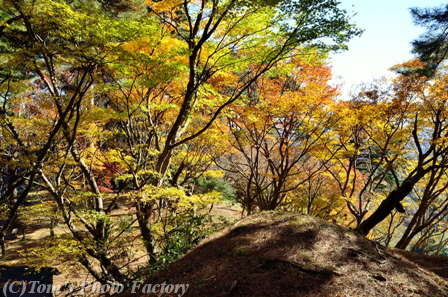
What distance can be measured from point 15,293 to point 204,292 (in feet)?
21.8

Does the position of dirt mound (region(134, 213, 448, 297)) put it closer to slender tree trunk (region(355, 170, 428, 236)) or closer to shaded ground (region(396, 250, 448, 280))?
shaded ground (region(396, 250, 448, 280))

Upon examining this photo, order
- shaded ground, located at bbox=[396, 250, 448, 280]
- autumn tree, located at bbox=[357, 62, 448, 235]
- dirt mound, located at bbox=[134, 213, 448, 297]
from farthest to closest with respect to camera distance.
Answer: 1. autumn tree, located at bbox=[357, 62, 448, 235]
2. shaded ground, located at bbox=[396, 250, 448, 280]
3. dirt mound, located at bbox=[134, 213, 448, 297]

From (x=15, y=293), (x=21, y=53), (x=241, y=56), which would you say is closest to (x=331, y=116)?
(x=241, y=56)

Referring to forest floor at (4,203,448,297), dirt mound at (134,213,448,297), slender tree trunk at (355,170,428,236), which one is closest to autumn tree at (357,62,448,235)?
slender tree trunk at (355,170,428,236)

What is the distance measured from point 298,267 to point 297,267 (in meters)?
0.01

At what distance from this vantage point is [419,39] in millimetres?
6160

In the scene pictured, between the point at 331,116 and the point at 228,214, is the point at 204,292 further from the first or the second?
the point at 228,214

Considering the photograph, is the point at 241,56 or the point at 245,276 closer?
the point at 245,276

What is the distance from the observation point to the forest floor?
325 centimetres

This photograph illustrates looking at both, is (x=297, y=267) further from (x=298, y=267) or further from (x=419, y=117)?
(x=419, y=117)

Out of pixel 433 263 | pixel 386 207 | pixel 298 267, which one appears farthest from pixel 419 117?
pixel 298 267

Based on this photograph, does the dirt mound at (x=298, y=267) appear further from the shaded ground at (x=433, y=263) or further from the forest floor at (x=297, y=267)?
the shaded ground at (x=433, y=263)

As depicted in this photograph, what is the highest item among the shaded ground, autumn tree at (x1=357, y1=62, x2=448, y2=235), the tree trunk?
autumn tree at (x1=357, y1=62, x2=448, y2=235)

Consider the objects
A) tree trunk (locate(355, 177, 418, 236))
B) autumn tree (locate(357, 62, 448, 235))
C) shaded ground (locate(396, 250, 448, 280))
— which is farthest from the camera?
autumn tree (locate(357, 62, 448, 235))
